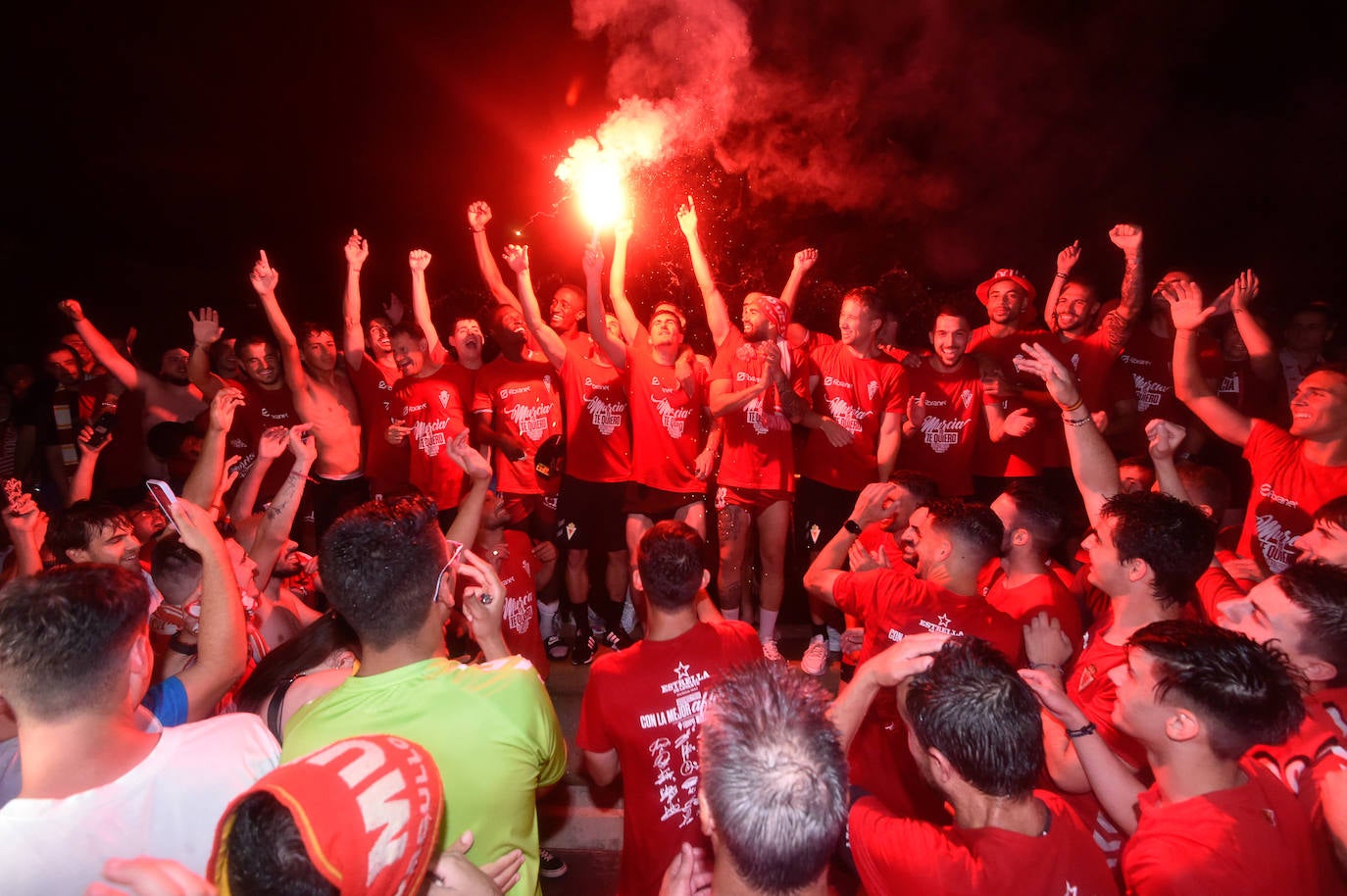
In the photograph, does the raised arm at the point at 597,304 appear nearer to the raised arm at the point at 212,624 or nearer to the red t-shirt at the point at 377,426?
the red t-shirt at the point at 377,426

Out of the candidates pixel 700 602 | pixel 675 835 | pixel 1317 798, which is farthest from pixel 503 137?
pixel 1317 798

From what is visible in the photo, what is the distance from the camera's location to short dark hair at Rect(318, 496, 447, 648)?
2.31 meters

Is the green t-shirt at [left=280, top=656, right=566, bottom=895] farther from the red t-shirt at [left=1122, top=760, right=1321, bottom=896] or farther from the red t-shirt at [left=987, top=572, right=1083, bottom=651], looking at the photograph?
the red t-shirt at [left=987, top=572, right=1083, bottom=651]

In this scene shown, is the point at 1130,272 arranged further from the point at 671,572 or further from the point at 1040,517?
the point at 671,572

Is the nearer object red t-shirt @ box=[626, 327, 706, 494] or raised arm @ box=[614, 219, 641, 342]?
red t-shirt @ box=[626, 327, 706, 494]

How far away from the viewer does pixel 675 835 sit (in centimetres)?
292

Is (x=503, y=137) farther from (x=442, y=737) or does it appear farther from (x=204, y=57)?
(x=442, y=737)

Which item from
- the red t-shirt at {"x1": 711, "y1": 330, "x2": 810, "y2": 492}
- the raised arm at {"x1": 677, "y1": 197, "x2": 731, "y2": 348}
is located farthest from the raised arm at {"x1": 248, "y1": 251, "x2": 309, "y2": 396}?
the red t-shirt at {"x1": 711, "y1": 330, "x2": 810, "y2": 492}

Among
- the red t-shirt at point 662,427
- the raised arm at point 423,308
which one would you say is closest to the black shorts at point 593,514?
the red t-shirt at point 662,427

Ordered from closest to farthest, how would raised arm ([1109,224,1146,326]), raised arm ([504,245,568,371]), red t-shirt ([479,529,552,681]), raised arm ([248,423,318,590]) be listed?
raised arm ([248,423,318,590]) < red t-shirt ([479,529,552,681]) < raised arm ([1109,224,1146,326]) < raised arm ([504,245,568,371])

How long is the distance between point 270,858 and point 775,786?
3.16 feet

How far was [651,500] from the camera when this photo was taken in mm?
6441

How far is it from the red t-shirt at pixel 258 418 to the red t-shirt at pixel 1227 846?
22.8 feet

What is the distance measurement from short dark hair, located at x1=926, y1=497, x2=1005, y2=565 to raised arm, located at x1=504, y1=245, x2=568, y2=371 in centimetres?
364
